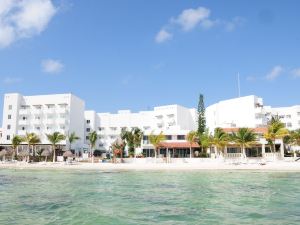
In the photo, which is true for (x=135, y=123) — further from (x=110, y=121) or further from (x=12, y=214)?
(x=12, y=214)

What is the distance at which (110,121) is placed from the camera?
313 feet

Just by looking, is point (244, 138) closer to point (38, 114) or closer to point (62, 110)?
point (62, 110)

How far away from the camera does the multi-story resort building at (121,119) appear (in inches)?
Result: 2689

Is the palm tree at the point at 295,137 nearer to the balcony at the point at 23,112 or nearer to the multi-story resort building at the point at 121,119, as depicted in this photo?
the multi-story resort building at the point at 121,119

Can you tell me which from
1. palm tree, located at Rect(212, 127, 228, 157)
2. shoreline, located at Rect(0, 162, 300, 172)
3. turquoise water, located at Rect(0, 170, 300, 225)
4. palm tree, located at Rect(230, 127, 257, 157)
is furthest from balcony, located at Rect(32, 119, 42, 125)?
turquoise water, located at Rect(0, 170, 300, 225)

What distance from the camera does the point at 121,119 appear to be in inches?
3740

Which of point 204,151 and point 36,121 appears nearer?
point 204,151

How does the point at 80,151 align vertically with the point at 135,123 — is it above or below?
below

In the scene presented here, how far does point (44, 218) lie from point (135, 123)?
7994cm

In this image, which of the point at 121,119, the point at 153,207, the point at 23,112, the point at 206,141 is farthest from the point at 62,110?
the point at 153,207

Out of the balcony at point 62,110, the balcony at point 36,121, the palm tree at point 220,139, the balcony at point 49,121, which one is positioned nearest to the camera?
the palm tree at point 220,139

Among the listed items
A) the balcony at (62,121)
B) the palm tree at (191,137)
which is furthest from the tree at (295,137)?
the balcony at (62,121)

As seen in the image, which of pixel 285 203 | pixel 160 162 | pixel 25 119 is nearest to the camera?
pixel 285 203

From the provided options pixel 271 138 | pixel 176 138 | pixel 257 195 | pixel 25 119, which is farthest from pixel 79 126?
pixel 257 195
